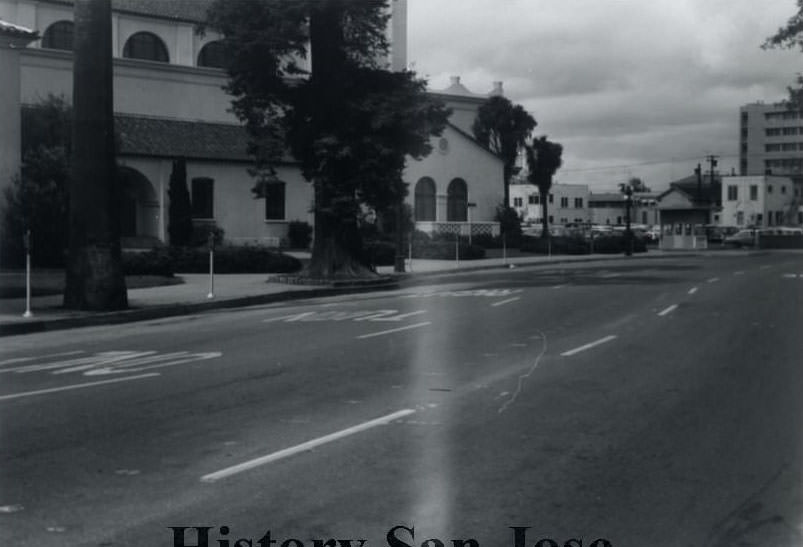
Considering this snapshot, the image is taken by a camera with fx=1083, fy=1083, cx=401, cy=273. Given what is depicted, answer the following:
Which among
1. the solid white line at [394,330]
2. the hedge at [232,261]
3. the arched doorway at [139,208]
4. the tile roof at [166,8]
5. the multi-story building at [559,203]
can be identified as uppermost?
the tile roof at [166,8]

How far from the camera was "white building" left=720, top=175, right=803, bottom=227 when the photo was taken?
105188mm

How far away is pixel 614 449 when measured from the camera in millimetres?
7930

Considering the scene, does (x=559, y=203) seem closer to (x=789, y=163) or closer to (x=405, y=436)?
(x=789, y=163)

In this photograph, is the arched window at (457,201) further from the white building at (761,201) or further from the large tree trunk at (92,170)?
the white building at (761,201)

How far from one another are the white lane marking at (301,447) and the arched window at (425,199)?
50.7 m

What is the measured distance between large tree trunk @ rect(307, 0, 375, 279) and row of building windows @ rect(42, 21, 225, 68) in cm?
2198

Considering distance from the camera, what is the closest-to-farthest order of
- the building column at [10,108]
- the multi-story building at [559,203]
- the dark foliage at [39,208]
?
the building column at [10,108] < the dark foliage at [39,208] < the multi-story building at [559,203]

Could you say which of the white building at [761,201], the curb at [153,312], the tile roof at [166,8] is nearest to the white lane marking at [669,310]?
the curb at [153,312]

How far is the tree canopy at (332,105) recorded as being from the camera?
28.4 metres

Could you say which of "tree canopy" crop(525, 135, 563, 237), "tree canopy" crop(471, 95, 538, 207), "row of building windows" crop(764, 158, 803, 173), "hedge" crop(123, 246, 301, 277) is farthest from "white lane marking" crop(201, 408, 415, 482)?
"tree canopy" crop(525, 135, 563, 237)

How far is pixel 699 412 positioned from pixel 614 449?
1862 mm

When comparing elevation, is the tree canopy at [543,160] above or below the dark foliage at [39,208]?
above

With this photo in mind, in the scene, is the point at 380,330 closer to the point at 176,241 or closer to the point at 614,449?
the point at 614,449

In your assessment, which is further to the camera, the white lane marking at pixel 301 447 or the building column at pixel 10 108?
the building column at pixel 10 108
